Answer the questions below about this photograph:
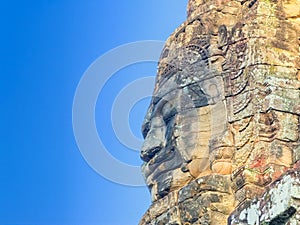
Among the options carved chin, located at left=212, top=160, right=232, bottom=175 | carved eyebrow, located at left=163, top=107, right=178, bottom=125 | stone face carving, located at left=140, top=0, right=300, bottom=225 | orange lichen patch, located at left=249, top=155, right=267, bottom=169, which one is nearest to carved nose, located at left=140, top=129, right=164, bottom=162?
stone face carving, located at left=140, top=0, right=300, bottom=225

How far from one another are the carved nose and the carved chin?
164 centimetres

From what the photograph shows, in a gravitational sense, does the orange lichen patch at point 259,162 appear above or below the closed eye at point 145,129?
below

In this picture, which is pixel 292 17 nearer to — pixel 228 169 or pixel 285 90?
pixel 285 90

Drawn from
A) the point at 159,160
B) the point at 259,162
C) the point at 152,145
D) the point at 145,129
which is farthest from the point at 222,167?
the point at 145,129

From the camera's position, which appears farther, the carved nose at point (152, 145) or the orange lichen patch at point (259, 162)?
the carved nose at point (152, 145)

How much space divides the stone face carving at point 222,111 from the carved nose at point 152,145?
0.07 ft

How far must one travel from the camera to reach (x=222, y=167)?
18.6 m

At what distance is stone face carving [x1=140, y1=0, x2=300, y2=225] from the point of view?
18.1m

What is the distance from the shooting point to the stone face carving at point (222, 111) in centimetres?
1809

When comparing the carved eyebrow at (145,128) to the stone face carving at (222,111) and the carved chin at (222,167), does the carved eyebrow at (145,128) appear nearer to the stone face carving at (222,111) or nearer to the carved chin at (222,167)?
the stone face carving at (222,111)

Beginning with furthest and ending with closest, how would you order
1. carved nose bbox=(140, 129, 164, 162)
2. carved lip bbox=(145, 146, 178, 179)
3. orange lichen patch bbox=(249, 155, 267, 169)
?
carved nose bbox=(140, 129, 164, 162) < carved lip bbox=(145, 146, 178, 179) < orange lichen patch bbox=(249, 155, 267, 169)

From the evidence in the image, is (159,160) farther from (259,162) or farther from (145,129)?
(259,162)

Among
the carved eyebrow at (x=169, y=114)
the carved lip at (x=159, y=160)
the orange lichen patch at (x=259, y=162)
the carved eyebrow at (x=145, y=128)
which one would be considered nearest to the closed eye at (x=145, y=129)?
the carved eyebrow at (x=145, y=128)

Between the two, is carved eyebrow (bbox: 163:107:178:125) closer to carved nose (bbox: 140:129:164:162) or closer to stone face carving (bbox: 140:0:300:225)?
stone face carving (bbox: 140:0:300:225)
